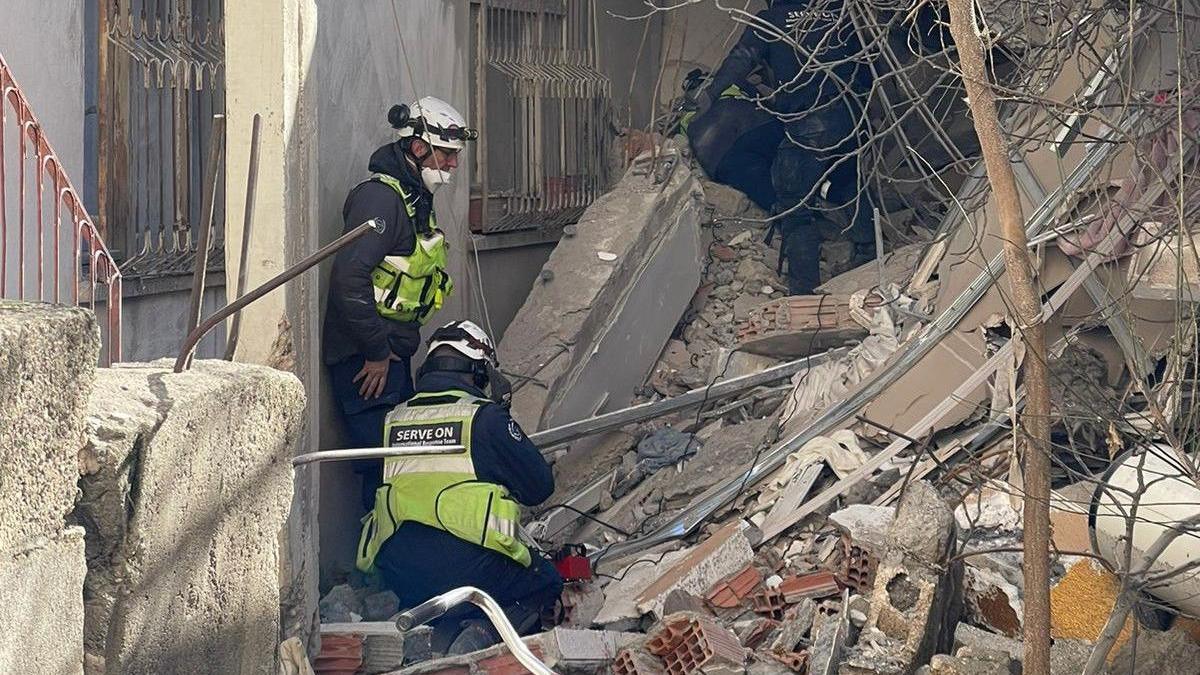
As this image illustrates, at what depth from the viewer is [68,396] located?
9.25ft

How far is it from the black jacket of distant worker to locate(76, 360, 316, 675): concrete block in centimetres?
268

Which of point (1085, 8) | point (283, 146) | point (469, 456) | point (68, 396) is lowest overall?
point (469, 456)

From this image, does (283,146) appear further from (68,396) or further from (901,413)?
(901,413)

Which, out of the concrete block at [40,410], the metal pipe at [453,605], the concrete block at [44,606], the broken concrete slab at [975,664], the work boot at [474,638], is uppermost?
the concrete block at [40,410]

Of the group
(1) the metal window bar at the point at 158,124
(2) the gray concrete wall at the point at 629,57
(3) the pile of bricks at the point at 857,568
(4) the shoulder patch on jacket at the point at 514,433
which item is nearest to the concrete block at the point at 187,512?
(4) the shoulder patch on jacket at the point at 514,433

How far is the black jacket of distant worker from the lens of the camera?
6.60m

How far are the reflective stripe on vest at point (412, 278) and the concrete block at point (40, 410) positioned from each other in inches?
152

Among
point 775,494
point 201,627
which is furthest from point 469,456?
point 201,627

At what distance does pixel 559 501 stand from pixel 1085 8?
4.21m

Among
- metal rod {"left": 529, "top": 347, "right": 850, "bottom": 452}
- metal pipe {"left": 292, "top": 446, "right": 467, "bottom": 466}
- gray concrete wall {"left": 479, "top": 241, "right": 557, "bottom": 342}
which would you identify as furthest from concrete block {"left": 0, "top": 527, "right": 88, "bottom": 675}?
gray concrete wall {"left": 479, "top": 241, "right": 557, "bottom": 342}

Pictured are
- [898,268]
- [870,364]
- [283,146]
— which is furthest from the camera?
[898,268]

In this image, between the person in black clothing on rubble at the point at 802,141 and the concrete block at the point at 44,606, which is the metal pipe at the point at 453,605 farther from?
the person in black clothing on rubble at the point at 802,141

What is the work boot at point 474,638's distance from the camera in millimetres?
6059

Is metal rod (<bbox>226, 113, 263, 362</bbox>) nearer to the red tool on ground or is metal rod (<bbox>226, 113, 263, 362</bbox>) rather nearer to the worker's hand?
the worker's hand
